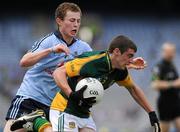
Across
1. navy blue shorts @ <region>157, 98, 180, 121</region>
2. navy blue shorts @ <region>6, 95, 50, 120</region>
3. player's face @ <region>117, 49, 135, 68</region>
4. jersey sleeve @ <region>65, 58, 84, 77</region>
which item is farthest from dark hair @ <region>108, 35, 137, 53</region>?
navy blue shorts @ <region>157, 98, 180, 121</region>

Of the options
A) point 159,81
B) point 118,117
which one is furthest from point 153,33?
point 159,81

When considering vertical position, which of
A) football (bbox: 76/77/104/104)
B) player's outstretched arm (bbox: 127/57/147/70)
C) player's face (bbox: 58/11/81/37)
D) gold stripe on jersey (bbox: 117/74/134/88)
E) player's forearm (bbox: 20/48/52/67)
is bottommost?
gold stripe on jersey (bbox: 117/74/134/88)

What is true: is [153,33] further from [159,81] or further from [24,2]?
[159,81]

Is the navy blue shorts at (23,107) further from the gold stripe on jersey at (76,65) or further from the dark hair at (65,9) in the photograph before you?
the dark hair at (65,9)

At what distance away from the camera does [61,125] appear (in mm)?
6332

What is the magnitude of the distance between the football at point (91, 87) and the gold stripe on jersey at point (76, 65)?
14 cm

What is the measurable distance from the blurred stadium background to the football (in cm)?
995

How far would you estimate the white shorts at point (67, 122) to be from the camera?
6332 millimetres

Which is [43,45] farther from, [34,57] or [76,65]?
[76,65]

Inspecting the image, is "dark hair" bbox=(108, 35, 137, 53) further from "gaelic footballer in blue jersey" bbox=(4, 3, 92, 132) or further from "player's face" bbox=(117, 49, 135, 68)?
"gaelic footballer in blue jersey" bbox=(4, 3, 92, 132)

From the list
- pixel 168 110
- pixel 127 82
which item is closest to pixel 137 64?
pixel 127 82

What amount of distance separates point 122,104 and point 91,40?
2.03 meters

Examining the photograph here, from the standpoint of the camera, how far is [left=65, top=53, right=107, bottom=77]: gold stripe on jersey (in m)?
6.32

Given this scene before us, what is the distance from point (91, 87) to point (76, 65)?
12.8 inches
